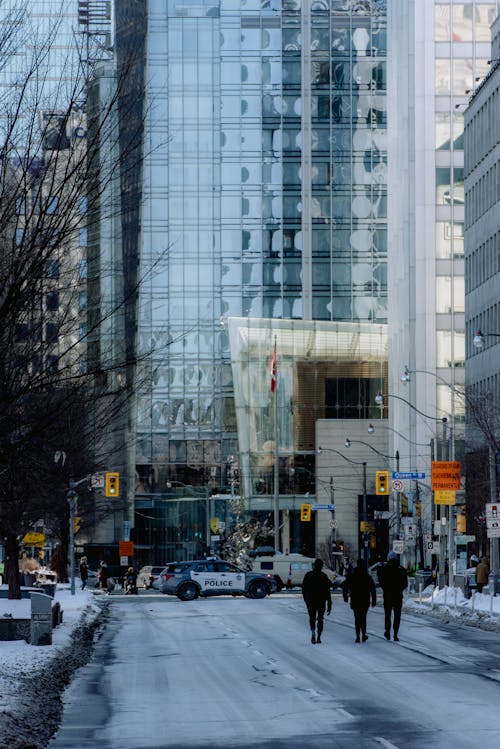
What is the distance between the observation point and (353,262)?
131875mm

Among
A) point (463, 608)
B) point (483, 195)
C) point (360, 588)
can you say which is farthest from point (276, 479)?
point (360, 588)

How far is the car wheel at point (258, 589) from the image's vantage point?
6569 centimetres

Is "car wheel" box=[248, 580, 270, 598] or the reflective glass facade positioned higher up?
the reflective glass facade

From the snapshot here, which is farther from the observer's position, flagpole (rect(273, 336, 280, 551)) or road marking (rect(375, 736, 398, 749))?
flagpole (rect(273, 336, 280, 551))

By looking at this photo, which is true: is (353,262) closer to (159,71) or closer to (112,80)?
(159,71)

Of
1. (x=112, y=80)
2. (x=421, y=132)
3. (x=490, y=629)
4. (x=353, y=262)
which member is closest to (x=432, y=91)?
(x=421, y=132)

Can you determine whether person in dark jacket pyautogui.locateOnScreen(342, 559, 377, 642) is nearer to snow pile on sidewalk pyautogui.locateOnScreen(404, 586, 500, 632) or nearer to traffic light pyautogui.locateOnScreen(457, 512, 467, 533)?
snow pile on sidewalk pyautogui.locateOnScreen(404, 586, 500, 632)

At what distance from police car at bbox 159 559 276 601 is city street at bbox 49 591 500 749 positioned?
1014 inches

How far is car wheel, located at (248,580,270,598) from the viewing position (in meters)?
65.7

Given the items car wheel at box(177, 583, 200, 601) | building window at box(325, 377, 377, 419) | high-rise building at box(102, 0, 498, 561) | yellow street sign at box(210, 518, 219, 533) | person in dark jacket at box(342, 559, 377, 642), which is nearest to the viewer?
person in dark jacket at box(342, 559, 377, 642)

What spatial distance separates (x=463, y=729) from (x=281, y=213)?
116 meters

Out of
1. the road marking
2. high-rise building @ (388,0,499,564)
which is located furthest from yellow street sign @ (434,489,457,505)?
high-rise building @ (388,0,499,564)

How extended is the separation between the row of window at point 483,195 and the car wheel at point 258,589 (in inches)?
1102

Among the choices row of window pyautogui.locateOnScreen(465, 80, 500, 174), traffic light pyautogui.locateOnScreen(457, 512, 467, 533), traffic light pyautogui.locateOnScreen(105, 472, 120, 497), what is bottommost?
traffic light pyautogui.locateOnScreen(457, 512, 467, 533)
